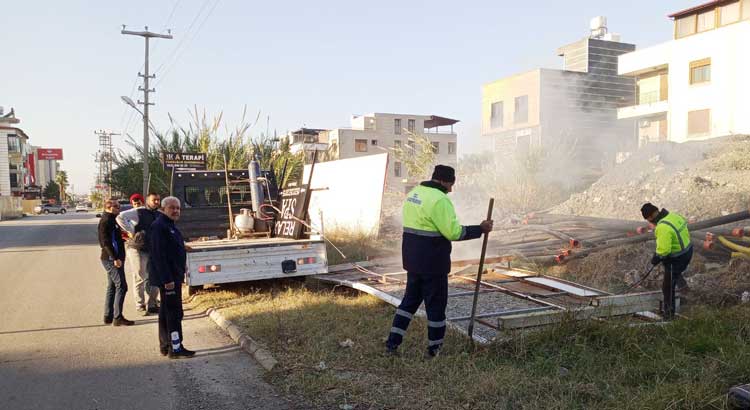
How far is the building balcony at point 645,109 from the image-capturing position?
30031 millimetres

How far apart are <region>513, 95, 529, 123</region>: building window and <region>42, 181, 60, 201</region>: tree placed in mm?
110812

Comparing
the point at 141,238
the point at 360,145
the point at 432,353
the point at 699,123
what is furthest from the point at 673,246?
the point at 360,145

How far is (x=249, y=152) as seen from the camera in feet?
64.6

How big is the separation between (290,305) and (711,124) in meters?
25.7

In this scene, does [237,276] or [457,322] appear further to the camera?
[237,276]

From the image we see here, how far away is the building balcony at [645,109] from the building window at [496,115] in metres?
7.65

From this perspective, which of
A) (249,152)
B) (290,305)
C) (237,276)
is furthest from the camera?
(249,152)

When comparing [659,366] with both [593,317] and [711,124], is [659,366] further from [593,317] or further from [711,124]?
[711,124]

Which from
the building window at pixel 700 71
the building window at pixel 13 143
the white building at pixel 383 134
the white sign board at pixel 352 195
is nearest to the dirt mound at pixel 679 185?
the white sign board at pixel 352 195

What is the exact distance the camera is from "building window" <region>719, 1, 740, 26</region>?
25.5 meters

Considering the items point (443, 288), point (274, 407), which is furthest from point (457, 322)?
point (274, 407)

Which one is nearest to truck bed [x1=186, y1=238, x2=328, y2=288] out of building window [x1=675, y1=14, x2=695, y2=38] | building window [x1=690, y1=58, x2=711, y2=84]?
building window [x1=690, y1=58, x2=711, y2=84]

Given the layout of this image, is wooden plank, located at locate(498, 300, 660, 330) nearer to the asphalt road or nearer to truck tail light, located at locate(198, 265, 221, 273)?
the asphalt road

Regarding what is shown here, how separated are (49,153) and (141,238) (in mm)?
164953
